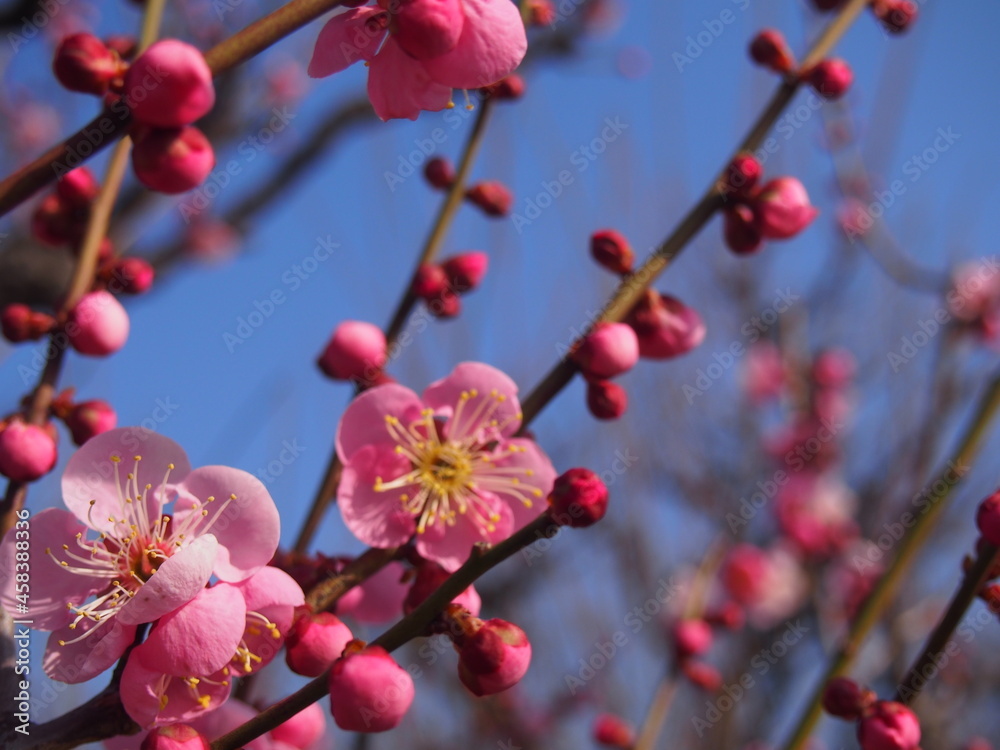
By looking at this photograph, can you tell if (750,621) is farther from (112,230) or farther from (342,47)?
(342,47)

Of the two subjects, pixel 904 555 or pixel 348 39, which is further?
pixel 904 555

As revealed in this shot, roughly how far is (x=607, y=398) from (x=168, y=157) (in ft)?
2.20

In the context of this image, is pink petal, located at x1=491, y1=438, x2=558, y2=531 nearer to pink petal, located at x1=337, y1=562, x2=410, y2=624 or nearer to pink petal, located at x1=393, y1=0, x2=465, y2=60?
pink petal, located at x1=337, y1=562, x2=410, y2=624

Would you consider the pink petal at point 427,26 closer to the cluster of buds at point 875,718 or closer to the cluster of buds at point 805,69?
the cluster of buds at point 805,69

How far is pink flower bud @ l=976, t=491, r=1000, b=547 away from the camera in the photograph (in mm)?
1045

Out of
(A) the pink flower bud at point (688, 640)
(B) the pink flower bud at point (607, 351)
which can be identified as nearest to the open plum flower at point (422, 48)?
(B) the pink flower bud at point (607, 351)

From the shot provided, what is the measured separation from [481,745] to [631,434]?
1.76 meters

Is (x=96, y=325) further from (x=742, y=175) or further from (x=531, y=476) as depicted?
(x=742, y=175)

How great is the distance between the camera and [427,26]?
904mm

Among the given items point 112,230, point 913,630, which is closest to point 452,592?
point 112,230

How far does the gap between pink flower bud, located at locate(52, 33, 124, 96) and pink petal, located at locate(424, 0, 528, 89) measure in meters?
0.33

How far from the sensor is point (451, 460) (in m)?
1.38

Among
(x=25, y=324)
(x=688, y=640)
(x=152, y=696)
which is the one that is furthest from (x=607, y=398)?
(x=688, y=640)

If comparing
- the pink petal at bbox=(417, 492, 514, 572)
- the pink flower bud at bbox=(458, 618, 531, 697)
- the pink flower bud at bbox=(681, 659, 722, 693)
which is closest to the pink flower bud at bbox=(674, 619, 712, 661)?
the pink flower bud at bbox=(681, 659, 722, 693)
